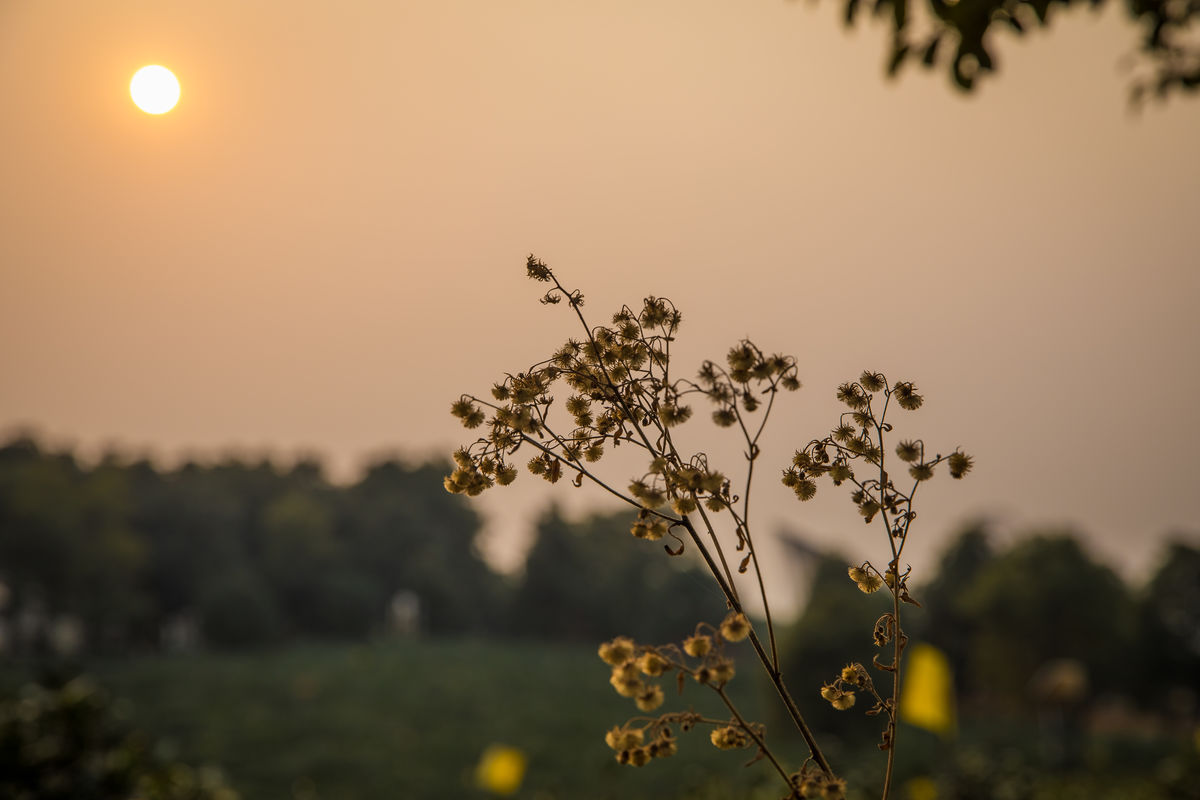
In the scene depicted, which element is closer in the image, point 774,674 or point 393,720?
point 774,674

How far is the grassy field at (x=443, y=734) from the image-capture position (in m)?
12.4

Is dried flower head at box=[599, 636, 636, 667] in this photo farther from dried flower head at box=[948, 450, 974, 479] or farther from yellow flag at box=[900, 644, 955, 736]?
yellow flag at box=[900, 644, 955, 736]

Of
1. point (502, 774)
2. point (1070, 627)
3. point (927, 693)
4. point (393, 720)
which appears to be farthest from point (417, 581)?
point (927, 693)

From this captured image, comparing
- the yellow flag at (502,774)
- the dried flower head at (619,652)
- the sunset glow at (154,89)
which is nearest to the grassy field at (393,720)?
the yellow flag at (502,774)

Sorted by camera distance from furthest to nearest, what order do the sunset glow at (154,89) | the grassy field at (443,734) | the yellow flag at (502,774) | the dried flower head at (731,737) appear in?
1. the yellow flag at (502,774)
2. the grassy field at (443,734)
3. the sunset glow at (154,89)
4. the dried flower head at (731,737)

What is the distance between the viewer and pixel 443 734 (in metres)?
19.3

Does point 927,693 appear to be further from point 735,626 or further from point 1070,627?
point 1070,627

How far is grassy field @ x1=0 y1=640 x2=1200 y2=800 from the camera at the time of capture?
40.8 feet

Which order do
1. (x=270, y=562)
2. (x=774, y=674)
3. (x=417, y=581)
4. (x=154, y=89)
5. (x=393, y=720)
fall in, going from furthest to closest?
(x=417, y=581) < (x=270, y=562) < (x=393, y=720) < (x=154, y=89) < (x=774, y=674)

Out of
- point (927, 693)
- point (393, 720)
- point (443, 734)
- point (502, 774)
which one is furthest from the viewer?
point (393, 720)

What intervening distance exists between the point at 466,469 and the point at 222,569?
33198 mm

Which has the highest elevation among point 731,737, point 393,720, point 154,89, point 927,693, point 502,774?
point 154,89

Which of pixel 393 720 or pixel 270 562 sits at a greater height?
pixel 270 562

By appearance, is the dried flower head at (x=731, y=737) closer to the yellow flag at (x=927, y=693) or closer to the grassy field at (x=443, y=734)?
the grassy field at (x=443, y=734)
